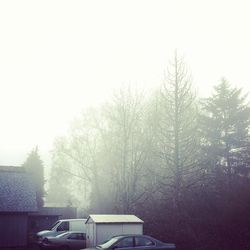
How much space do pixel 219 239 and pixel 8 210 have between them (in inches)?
671

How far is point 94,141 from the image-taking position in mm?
Result: 43375

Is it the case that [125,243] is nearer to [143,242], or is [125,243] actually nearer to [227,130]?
[143,242]

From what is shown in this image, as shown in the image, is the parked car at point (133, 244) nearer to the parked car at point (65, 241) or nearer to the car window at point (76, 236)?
the parked car at point (65, 241)

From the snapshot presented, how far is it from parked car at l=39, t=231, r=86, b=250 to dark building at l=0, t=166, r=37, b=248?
6.17 meters

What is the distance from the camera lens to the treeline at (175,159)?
2586 cm

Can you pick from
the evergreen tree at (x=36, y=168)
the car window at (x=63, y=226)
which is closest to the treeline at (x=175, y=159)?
the car window at (x=63, y=226)

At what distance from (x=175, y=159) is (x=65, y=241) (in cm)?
1075

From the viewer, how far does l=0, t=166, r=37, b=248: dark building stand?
28.6m

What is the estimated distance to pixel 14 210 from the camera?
2872 cm

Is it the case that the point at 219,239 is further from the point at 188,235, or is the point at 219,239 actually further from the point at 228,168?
the point at 228,168

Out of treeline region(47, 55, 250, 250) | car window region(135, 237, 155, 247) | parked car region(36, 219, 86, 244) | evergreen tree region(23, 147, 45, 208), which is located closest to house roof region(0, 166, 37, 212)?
parked car region(36, 219, 86, 244)

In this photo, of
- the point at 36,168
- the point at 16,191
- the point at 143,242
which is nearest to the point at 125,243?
the point at 143,242

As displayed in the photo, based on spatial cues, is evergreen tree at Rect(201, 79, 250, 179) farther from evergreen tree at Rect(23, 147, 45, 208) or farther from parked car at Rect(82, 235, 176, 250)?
evergreen tree at Rect(23, 147, 45, 208)

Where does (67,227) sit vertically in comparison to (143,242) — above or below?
below
